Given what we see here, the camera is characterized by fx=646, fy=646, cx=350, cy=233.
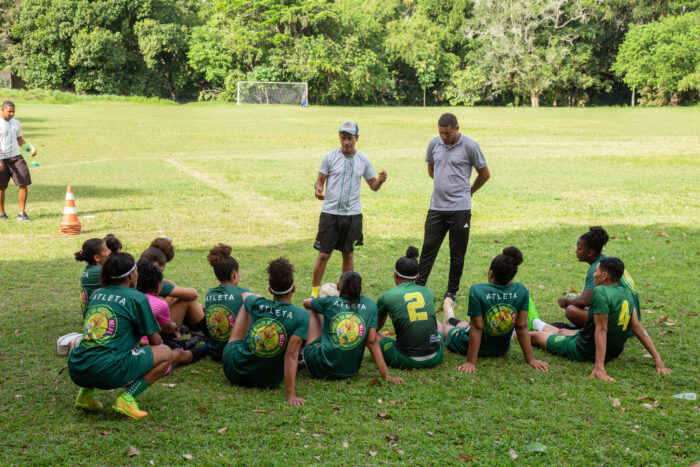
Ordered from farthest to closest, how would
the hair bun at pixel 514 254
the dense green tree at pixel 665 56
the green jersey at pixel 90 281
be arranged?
the dense green tree at pixel 665 56, the green jersey at pixel 90 281, the hair bun at pixel 514 254

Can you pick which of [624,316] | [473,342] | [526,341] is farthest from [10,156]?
[624,316]

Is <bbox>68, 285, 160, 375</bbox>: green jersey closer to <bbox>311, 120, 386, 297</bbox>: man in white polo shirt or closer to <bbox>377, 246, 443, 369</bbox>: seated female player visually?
<bbox>377, 246, 443, 369</bbox>: seated female player

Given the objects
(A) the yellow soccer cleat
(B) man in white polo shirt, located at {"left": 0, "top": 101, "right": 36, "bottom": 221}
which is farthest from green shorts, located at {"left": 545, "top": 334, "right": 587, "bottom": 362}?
(B) man in white polo shirt, located at {"left": 0, "top": 101, "right": 36, "bottom": 221}

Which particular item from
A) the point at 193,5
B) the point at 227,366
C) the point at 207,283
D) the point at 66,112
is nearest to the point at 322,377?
the point at 227,366

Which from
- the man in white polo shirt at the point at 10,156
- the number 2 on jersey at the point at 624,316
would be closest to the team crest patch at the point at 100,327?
the number 2 on jersey at the point at 624,316

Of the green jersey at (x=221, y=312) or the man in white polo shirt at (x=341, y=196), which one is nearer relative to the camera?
the green jersey at (x=221, y=312)

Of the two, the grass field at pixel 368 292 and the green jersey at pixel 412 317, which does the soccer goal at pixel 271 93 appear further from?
the green jersey at pixel 412 317

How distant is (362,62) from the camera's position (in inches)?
2499

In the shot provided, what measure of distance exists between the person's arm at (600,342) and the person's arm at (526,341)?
41 cm

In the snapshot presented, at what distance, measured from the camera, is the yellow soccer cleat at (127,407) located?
4.48 m

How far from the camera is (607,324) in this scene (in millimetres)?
5492

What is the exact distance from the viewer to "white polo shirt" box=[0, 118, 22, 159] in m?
11.5

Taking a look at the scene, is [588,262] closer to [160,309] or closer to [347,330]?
[347,330]

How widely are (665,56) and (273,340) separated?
6549cm
